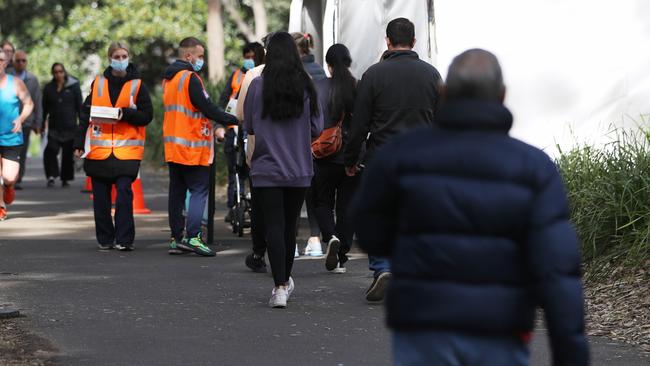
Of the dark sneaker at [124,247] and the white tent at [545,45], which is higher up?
the white tent at [545,45]

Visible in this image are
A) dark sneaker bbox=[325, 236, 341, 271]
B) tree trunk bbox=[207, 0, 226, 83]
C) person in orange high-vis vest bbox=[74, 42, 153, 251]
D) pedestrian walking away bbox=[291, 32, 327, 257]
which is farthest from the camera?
tree trunk bbox=[207, 0, 226, 83]

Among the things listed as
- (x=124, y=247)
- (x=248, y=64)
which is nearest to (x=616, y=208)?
(x=124, y=247)

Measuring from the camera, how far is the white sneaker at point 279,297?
8961mm

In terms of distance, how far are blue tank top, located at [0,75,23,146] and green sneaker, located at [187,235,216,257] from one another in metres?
4.00

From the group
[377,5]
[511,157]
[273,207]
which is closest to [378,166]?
[511,157]

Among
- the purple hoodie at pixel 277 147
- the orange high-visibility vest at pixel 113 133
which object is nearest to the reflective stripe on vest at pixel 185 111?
the orange high-visibility vest at pixel 113 133

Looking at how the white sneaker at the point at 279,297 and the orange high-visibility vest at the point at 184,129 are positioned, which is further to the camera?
the orange high-visibility vest at the point at 184,129

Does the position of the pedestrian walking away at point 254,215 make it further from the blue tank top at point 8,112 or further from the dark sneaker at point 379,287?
the blue tank top at point 8,112

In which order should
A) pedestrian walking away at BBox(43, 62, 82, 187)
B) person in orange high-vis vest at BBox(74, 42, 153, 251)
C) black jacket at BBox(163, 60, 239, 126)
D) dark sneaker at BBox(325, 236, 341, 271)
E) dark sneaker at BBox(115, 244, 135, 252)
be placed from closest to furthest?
dark sneaker at BBox(325, 236, 341, 271) → black jacket at BBox(163, 60, 239, 126) → person in orange high-vis vest at BBox(74, 42, 153, 251) → dark sneaker at BBox(115, 244, 135, 252) → pedestrian walking away at BBox(43, 62, 82, 187)

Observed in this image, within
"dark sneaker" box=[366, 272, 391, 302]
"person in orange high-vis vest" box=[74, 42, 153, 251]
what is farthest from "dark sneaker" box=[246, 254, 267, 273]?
"person in orange high-vis vest" box=[74, 42, 153, 251]

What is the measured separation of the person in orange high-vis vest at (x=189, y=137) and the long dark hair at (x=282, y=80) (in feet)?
8.90

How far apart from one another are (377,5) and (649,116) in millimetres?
2766

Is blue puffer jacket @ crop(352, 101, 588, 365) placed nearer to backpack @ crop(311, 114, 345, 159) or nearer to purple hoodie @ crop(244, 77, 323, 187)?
purple hoodie @ crop(244, 77, 323, 187)

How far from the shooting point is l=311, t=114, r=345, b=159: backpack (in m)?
10.7
